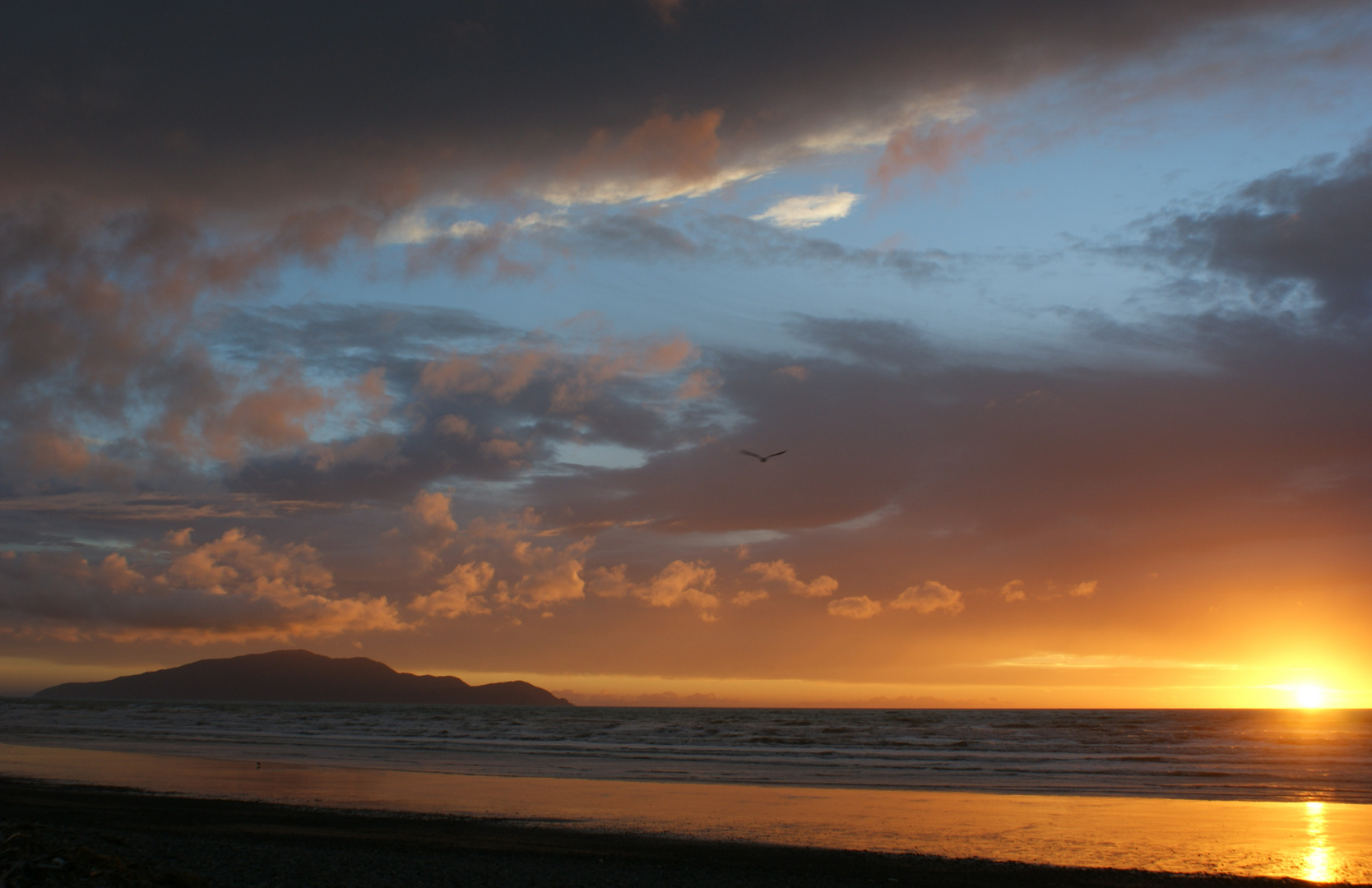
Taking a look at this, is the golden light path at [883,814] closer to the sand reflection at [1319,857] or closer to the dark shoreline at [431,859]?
the sand reflection at [1319,857]

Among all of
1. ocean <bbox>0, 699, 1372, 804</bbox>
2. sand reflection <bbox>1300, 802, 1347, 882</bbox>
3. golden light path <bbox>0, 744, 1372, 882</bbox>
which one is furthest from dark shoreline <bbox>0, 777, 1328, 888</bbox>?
ocean <bbox>0, 699, 1372, 804</bbox>

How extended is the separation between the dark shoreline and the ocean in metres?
14.9

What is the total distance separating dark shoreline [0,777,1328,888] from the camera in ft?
40.1

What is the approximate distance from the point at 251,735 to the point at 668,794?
47.4 meters

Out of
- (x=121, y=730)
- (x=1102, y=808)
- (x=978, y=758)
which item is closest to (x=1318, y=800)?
(x=1102, y=808)

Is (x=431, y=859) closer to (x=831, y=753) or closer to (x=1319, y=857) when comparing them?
(x=1319, y=857)

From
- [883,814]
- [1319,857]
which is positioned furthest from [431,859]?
[1319,857]

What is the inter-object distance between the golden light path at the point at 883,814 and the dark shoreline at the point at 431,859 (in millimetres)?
1354

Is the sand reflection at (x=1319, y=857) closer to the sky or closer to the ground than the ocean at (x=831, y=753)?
closer to the sky

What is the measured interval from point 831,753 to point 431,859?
4005 cm

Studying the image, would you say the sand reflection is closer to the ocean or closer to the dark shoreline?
the dark shoreline

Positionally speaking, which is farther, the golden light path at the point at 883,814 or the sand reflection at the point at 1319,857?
the golden light path at the point at 883,814

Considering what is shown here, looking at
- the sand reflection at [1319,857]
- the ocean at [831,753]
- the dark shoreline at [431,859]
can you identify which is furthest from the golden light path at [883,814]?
the ocean at [831,753]

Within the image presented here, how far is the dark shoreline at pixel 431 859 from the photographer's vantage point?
1224 cm
